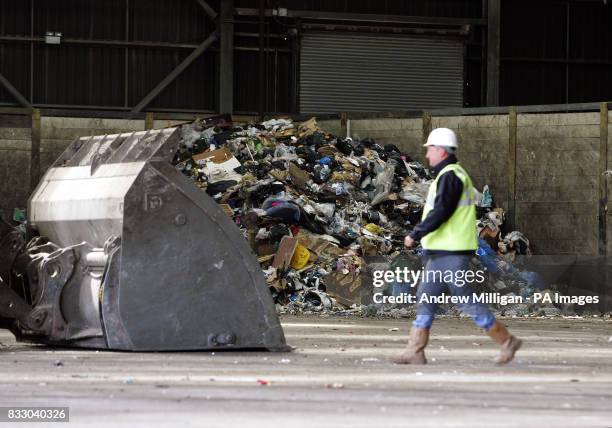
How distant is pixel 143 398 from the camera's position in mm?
7387

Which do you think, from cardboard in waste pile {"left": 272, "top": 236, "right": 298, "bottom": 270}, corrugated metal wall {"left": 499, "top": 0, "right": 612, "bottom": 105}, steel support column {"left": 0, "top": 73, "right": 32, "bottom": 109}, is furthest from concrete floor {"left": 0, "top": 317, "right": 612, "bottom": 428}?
corrugated metal wall {"left": 499, "top": 0, "right": 612, "bottom": 105}

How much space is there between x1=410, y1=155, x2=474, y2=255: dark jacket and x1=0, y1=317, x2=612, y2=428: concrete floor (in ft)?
3.13

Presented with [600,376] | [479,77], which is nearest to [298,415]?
[600,376]

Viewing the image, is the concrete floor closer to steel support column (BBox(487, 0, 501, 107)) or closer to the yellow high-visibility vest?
the yellow high-visibility vest

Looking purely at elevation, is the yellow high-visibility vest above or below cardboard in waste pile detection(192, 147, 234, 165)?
below

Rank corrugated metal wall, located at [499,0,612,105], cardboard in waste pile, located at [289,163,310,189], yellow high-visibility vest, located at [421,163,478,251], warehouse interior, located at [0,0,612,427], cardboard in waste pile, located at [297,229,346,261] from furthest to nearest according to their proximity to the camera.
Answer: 1. corrugated metal wall, located at [499,0,612,105]
2. cardboard in waste pile, located at [289,163,310,189]
3. cardboard in waste pile, located at [297,229,346,261]
4. yellow high-visibility vest, located at [421,163,478,251]
5. warehouse interior, located at [0,0,612,427]

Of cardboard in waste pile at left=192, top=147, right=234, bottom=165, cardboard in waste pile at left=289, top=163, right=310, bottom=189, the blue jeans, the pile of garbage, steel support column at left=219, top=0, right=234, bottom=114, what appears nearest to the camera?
the blue jeans

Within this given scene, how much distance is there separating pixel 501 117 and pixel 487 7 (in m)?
7.78

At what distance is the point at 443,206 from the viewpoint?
9.66m

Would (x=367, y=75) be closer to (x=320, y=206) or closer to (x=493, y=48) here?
(x=493, y=48)

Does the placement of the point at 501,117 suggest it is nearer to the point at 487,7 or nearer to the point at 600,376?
the point at 487,7

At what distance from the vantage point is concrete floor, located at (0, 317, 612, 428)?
673 centimetres

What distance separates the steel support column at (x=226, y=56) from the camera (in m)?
28.6

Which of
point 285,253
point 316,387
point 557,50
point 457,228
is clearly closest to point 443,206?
point 457,228
